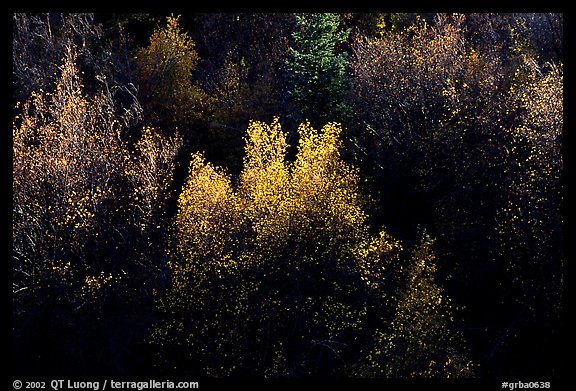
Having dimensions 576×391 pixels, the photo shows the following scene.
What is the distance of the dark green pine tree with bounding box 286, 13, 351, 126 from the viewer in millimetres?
35344

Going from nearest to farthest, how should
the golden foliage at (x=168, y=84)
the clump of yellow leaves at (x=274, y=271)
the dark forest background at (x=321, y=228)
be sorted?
the dark forest background at (x=321, y=228), the clump of yellow leaves at (x=274, y=271), the golden foliage at (x=168, y=84)

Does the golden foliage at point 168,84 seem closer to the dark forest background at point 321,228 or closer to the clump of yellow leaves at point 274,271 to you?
the dark forest background at point 321,228

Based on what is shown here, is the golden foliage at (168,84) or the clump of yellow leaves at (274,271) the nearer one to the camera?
the clump of yellow leaves at (274,271)

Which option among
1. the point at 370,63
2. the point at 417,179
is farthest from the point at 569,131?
the point at 370,63

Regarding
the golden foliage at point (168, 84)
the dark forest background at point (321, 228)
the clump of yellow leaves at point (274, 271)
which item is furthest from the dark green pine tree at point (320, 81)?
the golden foliage at point (168, 84)

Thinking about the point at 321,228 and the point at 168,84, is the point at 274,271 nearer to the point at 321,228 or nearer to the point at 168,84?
the point at 321,228

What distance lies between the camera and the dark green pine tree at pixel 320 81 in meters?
35.3

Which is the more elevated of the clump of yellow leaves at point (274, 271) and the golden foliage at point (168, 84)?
the golden foliage at point (168, 84)

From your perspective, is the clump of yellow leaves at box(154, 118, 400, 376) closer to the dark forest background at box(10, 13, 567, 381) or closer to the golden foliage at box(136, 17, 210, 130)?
the dark forest background at box(10, 13, 567, 381)

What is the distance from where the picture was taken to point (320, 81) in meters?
35.3

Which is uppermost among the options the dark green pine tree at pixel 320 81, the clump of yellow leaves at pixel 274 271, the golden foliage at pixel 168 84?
the golden foliage at pixel 168 84

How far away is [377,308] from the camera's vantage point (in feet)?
101

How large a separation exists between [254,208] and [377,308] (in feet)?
23.1

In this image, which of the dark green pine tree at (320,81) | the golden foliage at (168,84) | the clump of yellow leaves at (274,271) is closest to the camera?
the clump of yellow leaves at (274,271)
